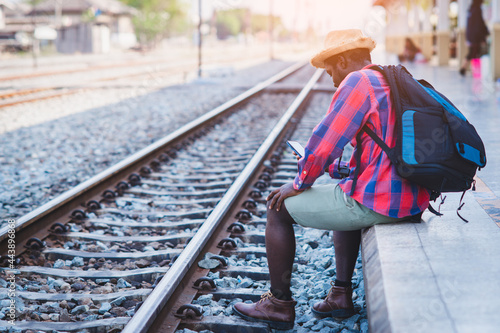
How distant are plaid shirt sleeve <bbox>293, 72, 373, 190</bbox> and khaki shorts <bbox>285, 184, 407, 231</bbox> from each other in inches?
8.1

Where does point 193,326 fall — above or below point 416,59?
below

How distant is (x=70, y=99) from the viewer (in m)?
14.1

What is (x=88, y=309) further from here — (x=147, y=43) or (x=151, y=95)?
(x=147, y=43)

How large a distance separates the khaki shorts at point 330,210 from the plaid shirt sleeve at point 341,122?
21cm

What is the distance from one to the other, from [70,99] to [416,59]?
1547 centimetres

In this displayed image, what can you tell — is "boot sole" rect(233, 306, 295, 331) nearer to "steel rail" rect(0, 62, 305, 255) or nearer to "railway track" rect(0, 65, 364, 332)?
"railway track" rect(0, 65, 364, 332)

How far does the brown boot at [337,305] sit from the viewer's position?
10.6ft

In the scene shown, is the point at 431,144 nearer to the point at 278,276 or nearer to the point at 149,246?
the point at 278,276

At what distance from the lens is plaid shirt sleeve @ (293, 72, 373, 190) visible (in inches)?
109

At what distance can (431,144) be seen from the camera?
8.85 ft

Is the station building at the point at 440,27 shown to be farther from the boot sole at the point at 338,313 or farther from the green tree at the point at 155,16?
the green tree at the point at 155,16

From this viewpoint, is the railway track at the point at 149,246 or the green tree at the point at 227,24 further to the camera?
the green tree at the point at 227,24

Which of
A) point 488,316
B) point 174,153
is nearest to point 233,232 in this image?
point 488,316

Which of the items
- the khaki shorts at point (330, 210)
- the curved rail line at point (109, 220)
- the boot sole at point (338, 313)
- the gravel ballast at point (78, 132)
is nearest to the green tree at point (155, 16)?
the gravel ballast at point (78, 132)
